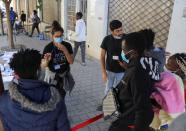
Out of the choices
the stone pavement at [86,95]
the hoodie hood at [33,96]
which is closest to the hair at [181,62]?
the hoodie hood at [33,96]

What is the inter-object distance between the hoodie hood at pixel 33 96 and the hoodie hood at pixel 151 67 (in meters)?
0.85

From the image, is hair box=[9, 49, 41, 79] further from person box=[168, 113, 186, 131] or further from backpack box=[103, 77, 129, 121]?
person box=[168, 113, 186, 131]

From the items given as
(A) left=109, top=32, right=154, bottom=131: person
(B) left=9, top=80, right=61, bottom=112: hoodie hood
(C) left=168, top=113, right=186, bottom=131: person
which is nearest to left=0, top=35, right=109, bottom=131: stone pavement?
(A) left=109, top=32, right=154, bottom=131: person

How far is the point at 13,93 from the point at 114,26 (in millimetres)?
2346

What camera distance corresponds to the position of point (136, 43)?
233cm

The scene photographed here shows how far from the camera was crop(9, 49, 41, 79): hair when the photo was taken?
1990 millimetres

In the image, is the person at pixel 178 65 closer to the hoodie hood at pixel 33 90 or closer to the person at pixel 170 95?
the person at pixel 170 95

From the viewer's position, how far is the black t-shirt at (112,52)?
4031 mm

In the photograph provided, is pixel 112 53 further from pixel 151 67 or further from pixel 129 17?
pixel 129 17

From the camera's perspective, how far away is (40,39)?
41.1 feet

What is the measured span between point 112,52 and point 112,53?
0.02 m

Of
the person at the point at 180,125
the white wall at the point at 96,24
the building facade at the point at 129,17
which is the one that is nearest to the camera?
the person at the point at 180,125

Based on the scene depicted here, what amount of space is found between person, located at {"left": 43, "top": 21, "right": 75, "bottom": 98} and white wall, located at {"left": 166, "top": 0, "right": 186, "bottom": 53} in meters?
2.43

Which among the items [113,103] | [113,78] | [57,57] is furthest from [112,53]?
[113,103]
